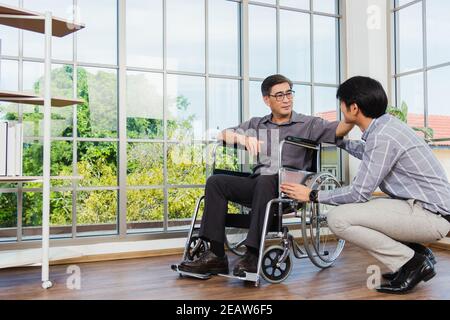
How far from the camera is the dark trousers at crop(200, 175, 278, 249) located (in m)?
2.20

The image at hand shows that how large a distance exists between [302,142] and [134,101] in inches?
50.6

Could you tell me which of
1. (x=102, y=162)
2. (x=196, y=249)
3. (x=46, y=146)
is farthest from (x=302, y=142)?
(x=102, y=162)

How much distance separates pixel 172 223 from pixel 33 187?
906 mm

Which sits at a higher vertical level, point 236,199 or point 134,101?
point 134,101

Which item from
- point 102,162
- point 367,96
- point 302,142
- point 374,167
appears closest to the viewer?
point 374,167

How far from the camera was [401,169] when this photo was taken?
2.03 metres

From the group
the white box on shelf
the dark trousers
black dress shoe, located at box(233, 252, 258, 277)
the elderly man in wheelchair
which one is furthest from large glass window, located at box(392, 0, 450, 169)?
the white box on shelf

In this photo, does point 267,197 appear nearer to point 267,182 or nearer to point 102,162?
point 267,182

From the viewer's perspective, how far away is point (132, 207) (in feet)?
10.2

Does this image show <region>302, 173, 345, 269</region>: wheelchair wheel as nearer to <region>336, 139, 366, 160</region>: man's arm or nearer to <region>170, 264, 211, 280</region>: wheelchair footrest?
<region>336, 139, 366, 160</region>: man's arm

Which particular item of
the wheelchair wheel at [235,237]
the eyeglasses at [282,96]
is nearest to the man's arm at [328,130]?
the eyeglasses at [282,96]

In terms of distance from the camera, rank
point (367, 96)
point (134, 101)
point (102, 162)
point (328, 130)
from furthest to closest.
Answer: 1. point (134, 101)
2. point (102, 162)
3. point (328, 130)
4. point (367, 96)
